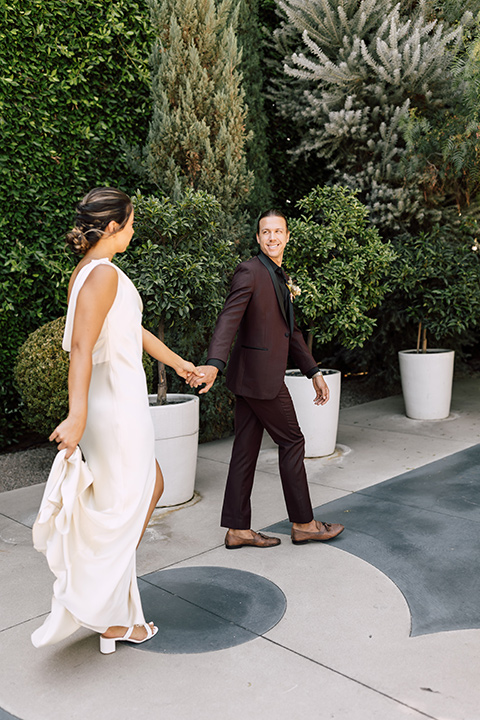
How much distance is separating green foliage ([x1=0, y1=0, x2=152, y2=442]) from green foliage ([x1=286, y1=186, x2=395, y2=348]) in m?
1.81

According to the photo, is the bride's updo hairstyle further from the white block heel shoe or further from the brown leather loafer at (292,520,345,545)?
the brown leather loafer at (292,520,345,545)

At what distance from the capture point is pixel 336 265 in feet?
18.3

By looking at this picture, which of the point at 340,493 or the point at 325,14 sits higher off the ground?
the point at 325,14

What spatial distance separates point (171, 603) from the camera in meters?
3.05

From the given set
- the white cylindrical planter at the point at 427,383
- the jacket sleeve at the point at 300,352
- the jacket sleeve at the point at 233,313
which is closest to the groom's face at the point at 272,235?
the jacket sleeve at the point at 233,313

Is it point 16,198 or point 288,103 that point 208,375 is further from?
point 288,103

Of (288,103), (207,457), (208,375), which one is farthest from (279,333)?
(288,103)

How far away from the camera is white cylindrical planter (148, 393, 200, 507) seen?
4418 millimetres

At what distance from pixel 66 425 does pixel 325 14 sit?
5.98 meters

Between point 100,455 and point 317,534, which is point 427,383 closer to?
point 317,534

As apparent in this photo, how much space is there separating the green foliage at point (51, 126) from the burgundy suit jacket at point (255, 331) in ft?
8.20

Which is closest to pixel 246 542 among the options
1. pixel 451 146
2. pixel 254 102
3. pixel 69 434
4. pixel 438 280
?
pixel 69 434

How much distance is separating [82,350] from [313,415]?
3507 millimetres

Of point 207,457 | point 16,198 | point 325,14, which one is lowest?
point 207,457
